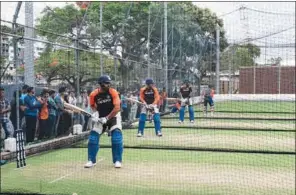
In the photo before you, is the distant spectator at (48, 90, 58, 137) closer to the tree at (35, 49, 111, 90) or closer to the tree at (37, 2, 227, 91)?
the tree at (35, 49, 111, 90)

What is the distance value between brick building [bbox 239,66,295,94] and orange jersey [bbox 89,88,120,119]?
7744 millimetres

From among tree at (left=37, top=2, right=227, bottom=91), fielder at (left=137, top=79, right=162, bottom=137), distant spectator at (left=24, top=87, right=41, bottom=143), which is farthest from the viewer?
tree at (left=37, top=2, right=227, bottom=91)

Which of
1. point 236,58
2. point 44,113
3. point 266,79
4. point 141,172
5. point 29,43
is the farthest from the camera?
point 266,79

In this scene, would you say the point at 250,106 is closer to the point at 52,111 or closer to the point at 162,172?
the point at 52,111

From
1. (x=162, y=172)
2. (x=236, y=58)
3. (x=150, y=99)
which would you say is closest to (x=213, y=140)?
(x=150, y=99)

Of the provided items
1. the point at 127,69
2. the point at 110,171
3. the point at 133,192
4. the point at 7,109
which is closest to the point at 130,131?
the point at 127,69

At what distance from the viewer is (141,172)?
7.19m

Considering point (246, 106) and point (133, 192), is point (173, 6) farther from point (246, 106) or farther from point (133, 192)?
point (133, 192)

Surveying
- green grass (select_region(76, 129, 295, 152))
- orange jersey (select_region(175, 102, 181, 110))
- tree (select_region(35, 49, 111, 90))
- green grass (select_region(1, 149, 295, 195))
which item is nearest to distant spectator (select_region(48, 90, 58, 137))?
tree (select_region(35, 49, 111, 90))

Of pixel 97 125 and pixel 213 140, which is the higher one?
pixel 97 125

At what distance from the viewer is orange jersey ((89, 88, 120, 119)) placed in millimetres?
6934

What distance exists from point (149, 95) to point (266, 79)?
6392mm

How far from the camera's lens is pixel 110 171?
7.26 meters

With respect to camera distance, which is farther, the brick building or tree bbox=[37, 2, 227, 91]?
the brick building
